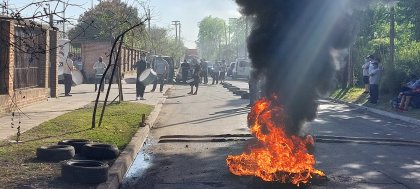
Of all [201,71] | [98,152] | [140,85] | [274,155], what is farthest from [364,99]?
[98,152]

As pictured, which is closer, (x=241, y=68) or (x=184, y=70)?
(x=184, y=70)

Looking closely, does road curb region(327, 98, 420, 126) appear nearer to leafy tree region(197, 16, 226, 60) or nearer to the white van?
the white van

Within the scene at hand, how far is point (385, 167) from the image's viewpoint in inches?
317

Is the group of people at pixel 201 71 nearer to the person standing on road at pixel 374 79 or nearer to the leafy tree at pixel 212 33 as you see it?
the person standing on road at pixel 374 79

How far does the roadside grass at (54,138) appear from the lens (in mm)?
6172

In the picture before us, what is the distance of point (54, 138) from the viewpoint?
30.7 feet

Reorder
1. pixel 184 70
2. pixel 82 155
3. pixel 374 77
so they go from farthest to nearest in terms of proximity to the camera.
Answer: pixel 184 70 → pixel 374 77 → pixel 82 155

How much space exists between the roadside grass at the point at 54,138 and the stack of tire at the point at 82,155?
0.49 ft

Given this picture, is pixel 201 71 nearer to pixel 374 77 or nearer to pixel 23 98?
pixel 374 77

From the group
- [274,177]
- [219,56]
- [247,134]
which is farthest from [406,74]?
[219,56]

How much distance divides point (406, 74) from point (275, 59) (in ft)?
48.4

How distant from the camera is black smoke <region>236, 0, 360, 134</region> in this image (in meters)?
7.31

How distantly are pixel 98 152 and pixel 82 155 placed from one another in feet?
0.98

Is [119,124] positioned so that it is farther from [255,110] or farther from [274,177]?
[274,177]
